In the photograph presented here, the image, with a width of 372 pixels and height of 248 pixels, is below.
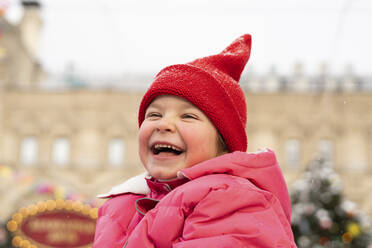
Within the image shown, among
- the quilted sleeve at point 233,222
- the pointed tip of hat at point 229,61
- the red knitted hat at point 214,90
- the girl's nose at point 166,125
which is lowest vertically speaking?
the quilted sleeve at point 233,222

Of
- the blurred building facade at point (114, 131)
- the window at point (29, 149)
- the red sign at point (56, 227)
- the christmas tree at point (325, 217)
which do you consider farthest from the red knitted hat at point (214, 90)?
the window at point (29, 149)

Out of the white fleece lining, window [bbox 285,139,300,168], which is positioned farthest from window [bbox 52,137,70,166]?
the white fleece lining

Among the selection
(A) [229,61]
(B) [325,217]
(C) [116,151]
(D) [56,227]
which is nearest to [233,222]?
(A) [229,61]

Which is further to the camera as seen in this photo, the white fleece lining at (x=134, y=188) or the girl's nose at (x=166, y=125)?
the white fleece lining at (x=134, y=188)

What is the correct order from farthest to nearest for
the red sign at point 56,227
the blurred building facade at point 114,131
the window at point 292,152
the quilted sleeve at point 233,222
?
the window at point 292,152
the blurred building facade at point 114,131
the red sign at point 56,227
the quilted sleeve at point 233,222

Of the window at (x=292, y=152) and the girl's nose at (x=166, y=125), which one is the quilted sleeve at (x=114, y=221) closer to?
the girl's nose at (x=166, y=125)

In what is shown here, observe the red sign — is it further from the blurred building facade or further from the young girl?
the blurred building facade

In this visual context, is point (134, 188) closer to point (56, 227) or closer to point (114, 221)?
point (114, 221)

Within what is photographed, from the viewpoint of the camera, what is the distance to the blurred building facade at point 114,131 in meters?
20.0

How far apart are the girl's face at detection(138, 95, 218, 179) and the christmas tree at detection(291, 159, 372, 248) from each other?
266 inches

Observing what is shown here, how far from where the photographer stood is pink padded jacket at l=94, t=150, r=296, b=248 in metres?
1.29

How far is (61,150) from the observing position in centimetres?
2125

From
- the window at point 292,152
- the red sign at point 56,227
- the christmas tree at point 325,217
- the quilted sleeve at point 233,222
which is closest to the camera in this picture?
the quilted sleeve at point 233,222

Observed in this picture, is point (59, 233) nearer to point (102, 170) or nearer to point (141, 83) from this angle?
point (102, 170)
